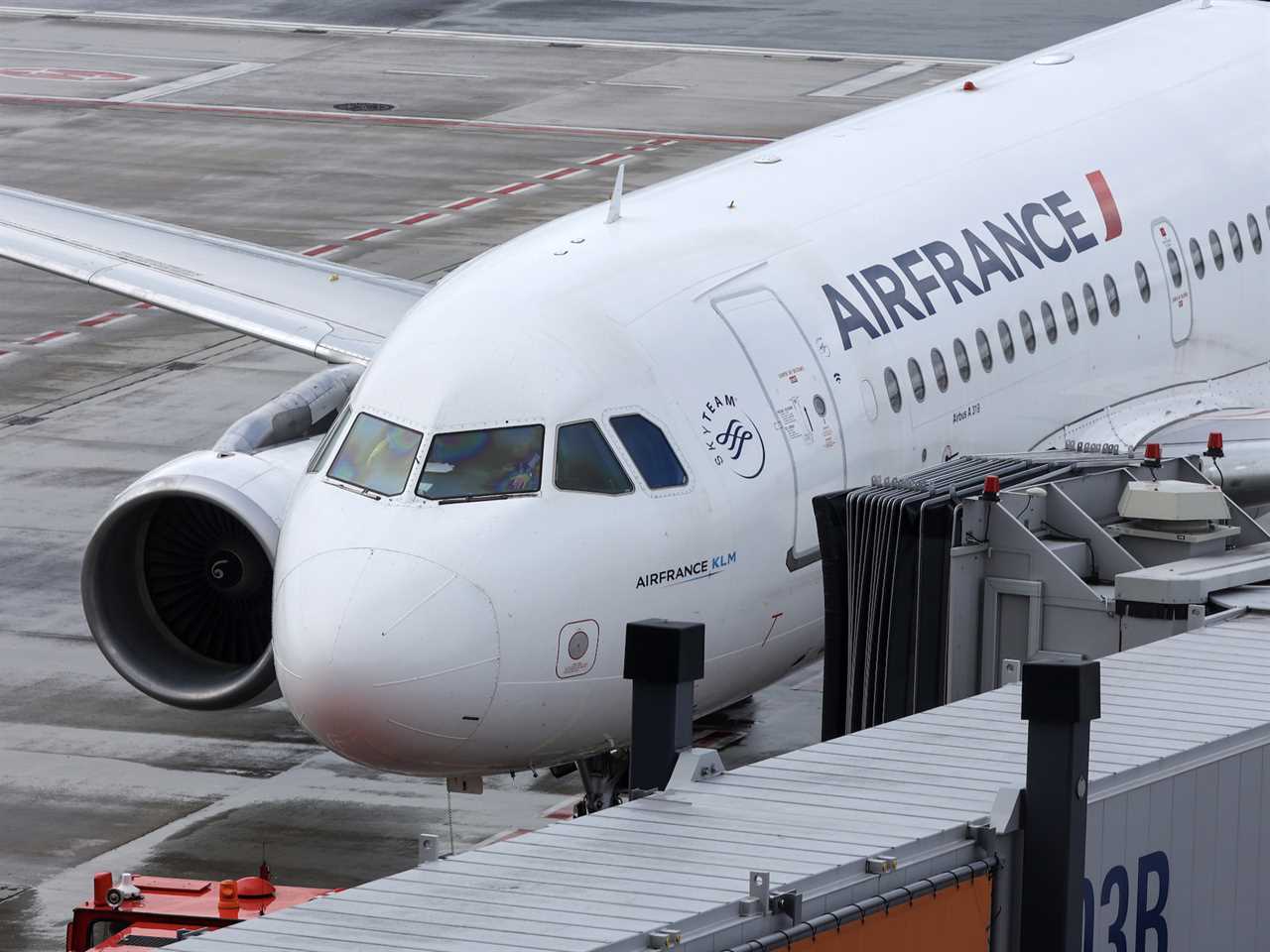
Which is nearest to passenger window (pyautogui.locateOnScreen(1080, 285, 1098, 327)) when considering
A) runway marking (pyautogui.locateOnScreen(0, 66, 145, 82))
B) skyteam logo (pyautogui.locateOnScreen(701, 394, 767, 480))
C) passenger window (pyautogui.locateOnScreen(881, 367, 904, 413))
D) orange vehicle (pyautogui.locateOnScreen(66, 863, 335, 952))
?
passenger window (pyautogui.locateOnScreen(881, 367, 904, 413))

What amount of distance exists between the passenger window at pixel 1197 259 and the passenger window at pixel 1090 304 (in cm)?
170

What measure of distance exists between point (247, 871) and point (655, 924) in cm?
936

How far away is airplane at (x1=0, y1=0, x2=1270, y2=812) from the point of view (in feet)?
47.6

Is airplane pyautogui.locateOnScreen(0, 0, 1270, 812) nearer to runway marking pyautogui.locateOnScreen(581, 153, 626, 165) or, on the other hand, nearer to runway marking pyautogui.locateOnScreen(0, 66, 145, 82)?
runway marking pyautogui.locateOnScreen(581, 153, 626, 165)

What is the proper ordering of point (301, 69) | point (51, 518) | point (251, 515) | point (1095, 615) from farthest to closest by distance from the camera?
point (301, 69), point (51, 518), point (251, 515), point (1095, 615)

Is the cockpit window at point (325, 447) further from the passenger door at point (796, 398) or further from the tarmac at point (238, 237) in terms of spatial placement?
the tarmac at point (238, 237)

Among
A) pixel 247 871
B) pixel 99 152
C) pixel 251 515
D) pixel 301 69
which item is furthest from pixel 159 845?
pixel 301 69

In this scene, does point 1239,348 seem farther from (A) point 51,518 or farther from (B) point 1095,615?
(A) point 51,518

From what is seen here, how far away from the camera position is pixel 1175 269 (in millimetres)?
20609

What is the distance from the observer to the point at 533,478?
1493cm

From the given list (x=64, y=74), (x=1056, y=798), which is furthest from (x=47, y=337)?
(x=1056, y=798)

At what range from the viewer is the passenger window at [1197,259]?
20875 mm

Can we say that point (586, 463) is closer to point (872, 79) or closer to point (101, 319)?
point (101, 319)

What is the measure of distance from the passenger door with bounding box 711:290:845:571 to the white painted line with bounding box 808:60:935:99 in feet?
123
